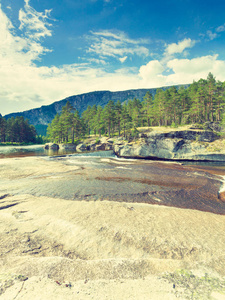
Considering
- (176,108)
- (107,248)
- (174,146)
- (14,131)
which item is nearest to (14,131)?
(14,131)

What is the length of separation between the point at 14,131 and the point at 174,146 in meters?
89.1

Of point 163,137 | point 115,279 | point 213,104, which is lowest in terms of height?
point 115,279

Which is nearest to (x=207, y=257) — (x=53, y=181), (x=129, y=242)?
(x=129, y=242)

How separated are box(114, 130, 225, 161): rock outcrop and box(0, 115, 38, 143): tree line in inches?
3051

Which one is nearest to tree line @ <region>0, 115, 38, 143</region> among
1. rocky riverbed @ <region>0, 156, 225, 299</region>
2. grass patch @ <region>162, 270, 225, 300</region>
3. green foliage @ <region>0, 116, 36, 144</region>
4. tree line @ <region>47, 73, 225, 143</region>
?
green foliage @ <region>0, 116, 36, 144</region>

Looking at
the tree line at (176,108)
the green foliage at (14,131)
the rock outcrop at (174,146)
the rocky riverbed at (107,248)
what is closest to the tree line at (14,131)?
the green foliage at (14,131)

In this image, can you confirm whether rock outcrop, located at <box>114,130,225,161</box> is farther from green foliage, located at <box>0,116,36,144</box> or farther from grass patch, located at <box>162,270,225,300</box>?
green foliage, located at <box>0,116,36,144</box>

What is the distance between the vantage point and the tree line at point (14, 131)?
81.4m

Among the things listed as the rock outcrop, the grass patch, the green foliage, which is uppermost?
the green foliage

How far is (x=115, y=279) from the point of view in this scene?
3.44 metres

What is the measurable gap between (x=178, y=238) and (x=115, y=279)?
307 cm

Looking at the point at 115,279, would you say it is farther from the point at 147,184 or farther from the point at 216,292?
the point at 147,184

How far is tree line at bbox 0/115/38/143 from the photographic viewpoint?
267ft

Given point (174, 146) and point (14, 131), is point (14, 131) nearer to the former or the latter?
point (14, 131)
